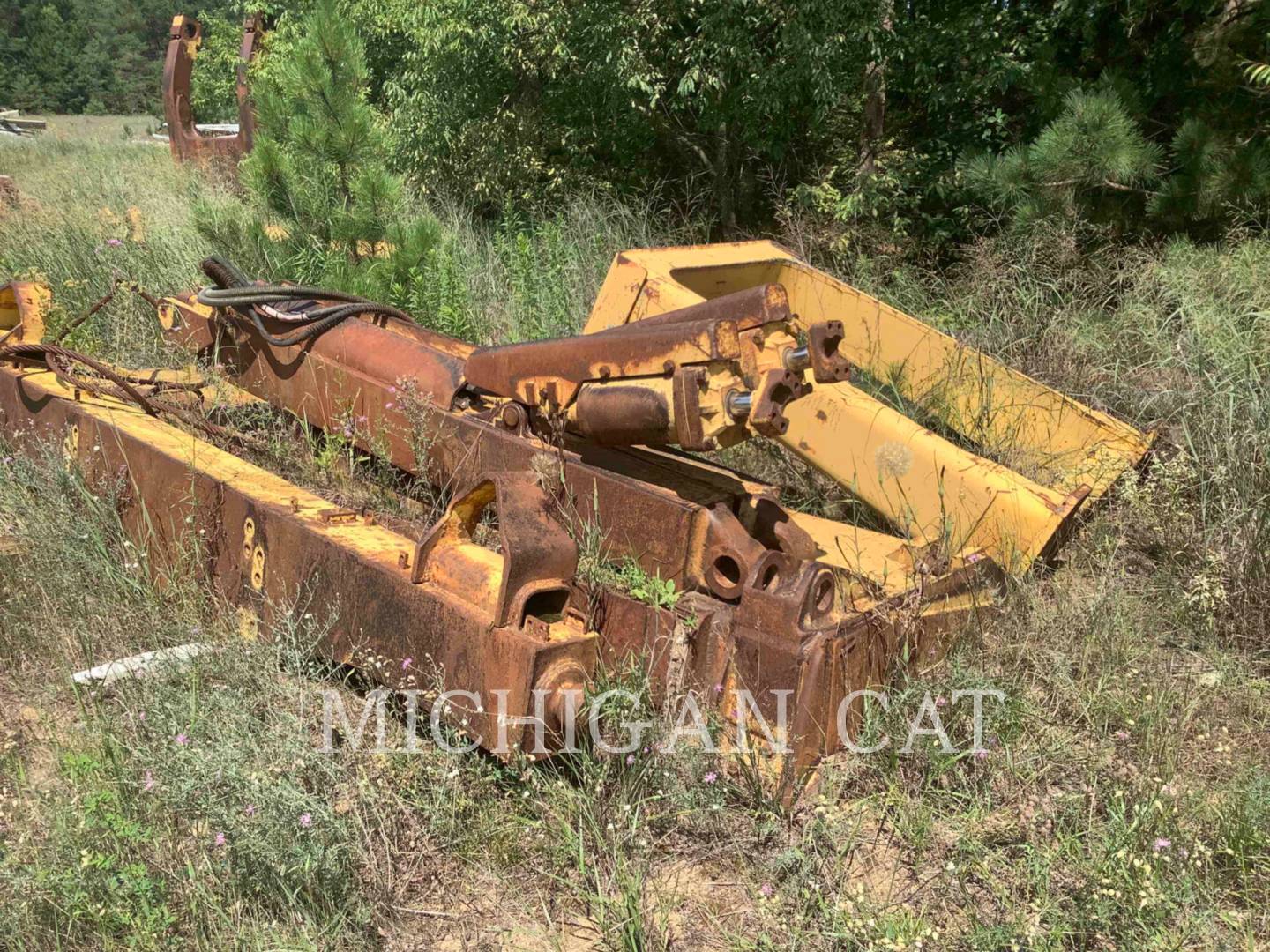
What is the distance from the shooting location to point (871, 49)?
22.5ft

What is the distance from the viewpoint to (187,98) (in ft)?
40.9

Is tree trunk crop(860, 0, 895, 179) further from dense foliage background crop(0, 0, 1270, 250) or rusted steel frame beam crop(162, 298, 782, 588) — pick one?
rusted steel frame beam crop(162, 298, 782, 588)

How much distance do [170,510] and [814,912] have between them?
225cm

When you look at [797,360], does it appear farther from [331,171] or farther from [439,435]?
[331,171]

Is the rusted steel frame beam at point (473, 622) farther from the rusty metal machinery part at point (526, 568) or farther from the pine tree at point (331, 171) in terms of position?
the pine tree at point (331, 171)

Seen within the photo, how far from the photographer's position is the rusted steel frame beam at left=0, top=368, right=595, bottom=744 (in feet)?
7.73

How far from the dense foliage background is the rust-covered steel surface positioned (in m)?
1.85

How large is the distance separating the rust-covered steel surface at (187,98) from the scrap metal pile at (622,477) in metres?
8.37

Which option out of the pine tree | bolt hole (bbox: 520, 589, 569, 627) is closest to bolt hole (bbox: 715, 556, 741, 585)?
bolt hole (bbox: 520, 589, 569, 627)

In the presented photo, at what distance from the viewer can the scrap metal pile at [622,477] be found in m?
2.46

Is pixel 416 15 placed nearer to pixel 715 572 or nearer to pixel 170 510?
pixel 170 510

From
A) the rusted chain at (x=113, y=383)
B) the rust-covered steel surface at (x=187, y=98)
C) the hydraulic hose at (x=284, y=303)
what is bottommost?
the rusted chain at (x=113, y=383)

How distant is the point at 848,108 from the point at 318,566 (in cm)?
663

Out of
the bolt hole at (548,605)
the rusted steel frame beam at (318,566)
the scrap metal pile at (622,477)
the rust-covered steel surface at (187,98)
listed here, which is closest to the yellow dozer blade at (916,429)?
the scrap metal pile at (622,477)
